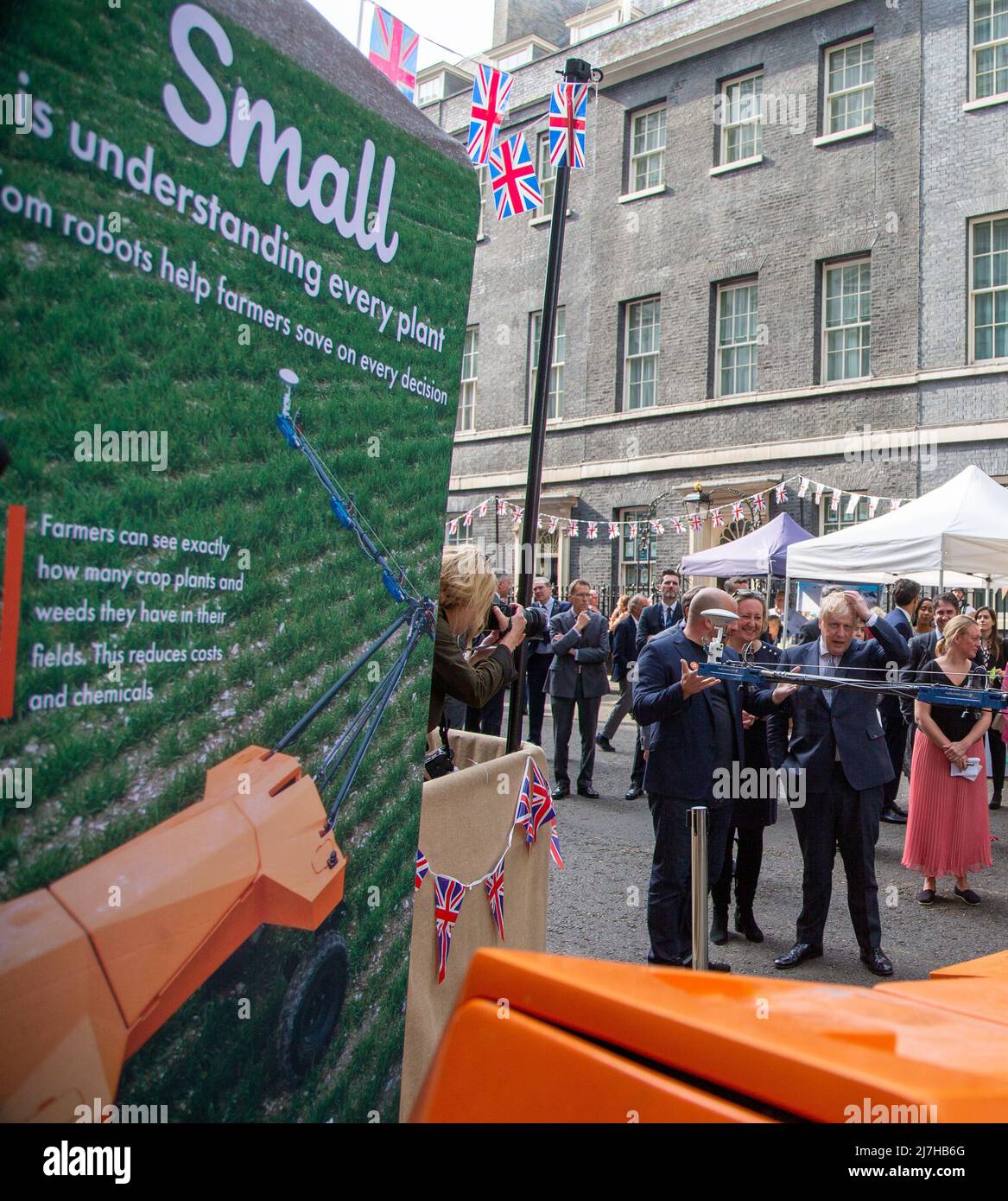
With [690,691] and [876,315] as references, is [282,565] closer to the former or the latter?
[690,691]

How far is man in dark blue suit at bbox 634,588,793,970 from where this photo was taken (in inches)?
191

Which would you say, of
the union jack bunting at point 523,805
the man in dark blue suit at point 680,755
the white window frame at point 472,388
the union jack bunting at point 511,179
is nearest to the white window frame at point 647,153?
the white window frame at point 472,388

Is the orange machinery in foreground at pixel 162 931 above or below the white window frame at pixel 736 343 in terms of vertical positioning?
below

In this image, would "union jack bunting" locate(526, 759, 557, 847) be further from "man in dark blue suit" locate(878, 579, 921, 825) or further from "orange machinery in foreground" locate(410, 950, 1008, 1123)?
"man in dark blue suit" locate(878, 579, 921, 825)

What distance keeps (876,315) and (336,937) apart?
17689 millimetres

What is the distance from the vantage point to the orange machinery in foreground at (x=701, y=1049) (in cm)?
86

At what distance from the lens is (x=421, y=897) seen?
2797 millimetres

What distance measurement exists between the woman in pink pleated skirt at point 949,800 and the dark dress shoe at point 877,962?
1585 millimetres

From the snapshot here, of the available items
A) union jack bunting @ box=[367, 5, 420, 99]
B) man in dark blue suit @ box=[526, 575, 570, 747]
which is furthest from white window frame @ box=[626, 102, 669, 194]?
union jack bunting @ box=[367, 5, 420, 99]

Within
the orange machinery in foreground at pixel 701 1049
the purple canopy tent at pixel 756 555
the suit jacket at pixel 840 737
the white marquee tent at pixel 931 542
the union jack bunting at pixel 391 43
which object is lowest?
the orange machinery in foreground at pixel 701 1049

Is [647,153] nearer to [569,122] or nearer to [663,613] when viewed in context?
[663,613]

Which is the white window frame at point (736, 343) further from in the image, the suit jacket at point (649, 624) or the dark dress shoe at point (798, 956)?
the dark dress shoe at point (798, 956)

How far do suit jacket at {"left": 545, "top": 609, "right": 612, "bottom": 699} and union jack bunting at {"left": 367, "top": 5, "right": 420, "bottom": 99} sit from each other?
5.88 m

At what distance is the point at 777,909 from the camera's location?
637cm
